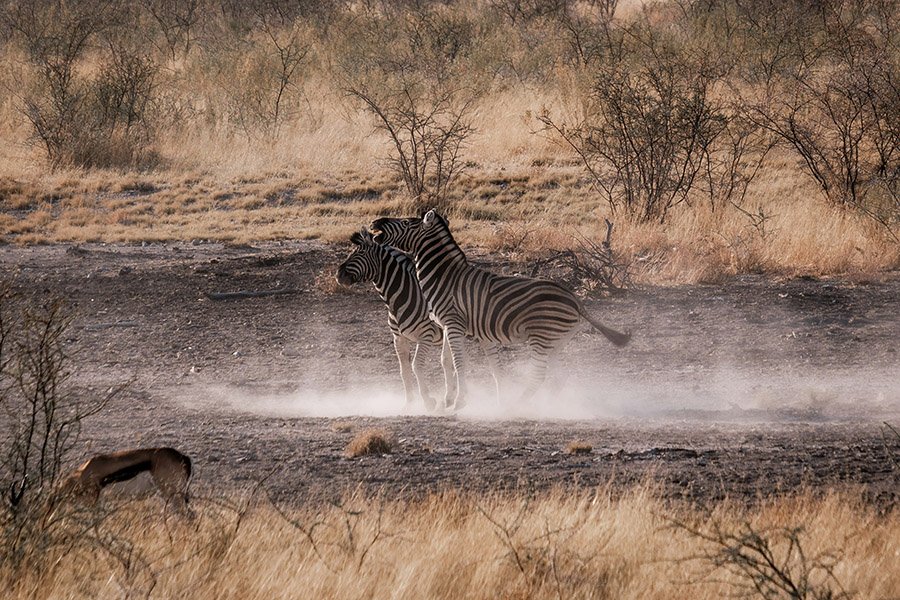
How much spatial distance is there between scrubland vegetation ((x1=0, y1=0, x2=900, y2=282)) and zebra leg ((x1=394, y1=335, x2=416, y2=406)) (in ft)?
13.6

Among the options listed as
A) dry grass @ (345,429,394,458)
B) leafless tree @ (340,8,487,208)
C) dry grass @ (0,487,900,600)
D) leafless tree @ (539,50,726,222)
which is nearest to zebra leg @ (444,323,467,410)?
dry grass @ (345,429,394,458)

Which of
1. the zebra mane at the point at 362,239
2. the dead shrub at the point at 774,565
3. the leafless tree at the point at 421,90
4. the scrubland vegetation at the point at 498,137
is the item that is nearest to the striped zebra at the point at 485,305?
the zebra mane at the point at 362,239

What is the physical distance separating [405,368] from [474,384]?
2.40 feet

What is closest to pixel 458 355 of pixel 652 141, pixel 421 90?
pixel 652 141

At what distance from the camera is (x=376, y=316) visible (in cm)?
1312

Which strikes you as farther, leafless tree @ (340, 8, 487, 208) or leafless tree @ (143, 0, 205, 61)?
leafless tree @ (143, 0, 205, 61)

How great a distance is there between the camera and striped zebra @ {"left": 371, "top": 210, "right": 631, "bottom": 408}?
399 inches

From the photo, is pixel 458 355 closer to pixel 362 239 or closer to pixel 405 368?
pixel 405 368

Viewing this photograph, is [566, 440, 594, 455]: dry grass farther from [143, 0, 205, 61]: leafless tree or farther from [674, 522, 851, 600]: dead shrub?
[143, 0, 205, 61]: leafless tree

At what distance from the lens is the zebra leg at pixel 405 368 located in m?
10.4

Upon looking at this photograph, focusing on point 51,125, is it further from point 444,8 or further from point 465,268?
point 444,8

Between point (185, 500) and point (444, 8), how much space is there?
29087mm

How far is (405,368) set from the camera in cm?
1060

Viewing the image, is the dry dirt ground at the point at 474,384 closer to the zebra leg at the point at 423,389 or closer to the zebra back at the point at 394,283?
the zebra leg at the point at 423,389
